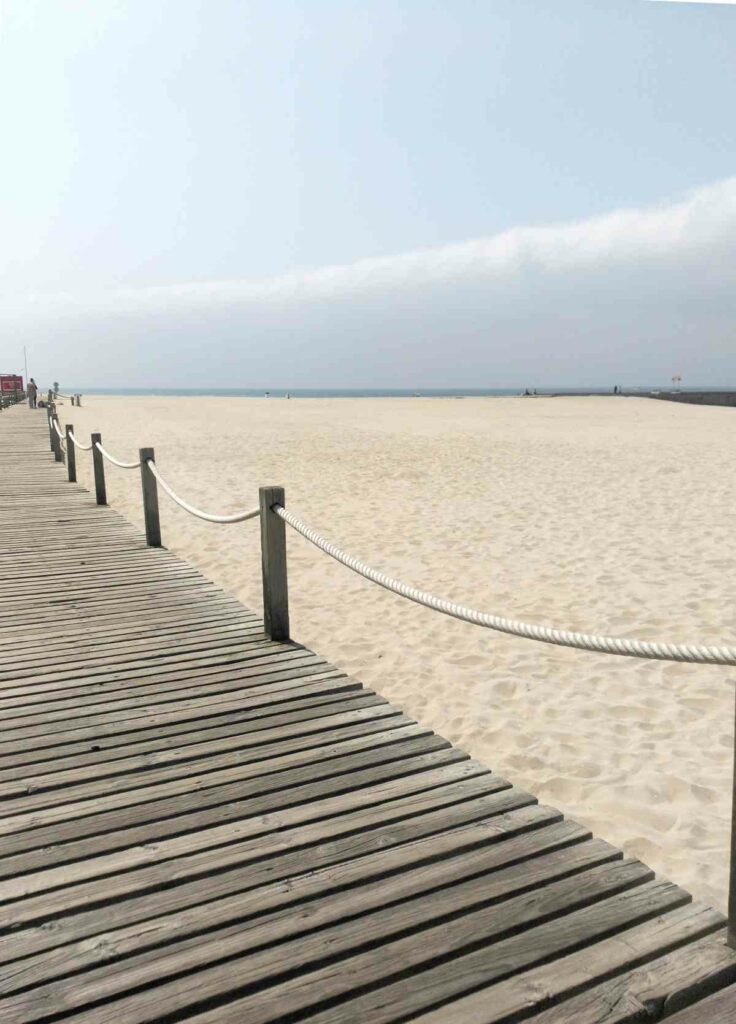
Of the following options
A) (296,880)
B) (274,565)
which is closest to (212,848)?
(296,880)

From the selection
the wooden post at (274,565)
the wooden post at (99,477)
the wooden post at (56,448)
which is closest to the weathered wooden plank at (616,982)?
the wooden post at (274,565)

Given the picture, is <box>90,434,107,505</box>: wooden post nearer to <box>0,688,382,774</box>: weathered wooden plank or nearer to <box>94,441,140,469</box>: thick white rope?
<box>94,441,140,469</box>: thick white rope

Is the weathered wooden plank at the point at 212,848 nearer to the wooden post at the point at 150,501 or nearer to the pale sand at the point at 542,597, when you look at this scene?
the pale sand at the point at 542,597

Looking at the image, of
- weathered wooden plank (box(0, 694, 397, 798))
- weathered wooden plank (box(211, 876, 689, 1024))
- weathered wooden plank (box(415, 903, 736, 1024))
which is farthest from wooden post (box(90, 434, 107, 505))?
weathered wooden plank (box(415, 903, 736, 1024))

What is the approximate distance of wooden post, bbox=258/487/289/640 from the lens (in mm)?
4371

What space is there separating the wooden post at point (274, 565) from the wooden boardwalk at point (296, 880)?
2.08 ft

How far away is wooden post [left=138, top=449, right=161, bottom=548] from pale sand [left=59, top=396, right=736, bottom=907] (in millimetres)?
534

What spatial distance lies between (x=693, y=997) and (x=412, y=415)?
33.0 meters

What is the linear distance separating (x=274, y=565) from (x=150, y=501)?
10.4 ft

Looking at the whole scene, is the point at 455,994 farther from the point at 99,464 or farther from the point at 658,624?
the point at 99,464

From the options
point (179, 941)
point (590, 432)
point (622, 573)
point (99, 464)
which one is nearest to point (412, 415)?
point (590, 432)

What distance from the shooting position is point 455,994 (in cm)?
181

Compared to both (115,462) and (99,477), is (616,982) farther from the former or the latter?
(99,477)

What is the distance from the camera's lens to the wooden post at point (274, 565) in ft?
14.3
